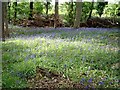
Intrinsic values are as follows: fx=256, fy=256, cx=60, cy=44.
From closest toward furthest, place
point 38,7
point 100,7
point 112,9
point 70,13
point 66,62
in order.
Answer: point 66,62 < point 70,13 < point 112,9 < point 100,7 < point 38,7

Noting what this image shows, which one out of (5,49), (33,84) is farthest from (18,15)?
(33,84)

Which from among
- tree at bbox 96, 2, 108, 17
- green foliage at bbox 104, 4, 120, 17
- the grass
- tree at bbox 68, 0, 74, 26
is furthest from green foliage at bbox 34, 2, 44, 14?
the grass

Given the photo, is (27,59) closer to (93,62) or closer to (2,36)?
(93,62)

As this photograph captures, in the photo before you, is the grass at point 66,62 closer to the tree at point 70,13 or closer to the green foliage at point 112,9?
the tree at point 70,13

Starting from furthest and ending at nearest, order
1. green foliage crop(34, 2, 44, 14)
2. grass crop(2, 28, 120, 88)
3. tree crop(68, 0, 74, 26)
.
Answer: green foliage crop(34, 2, 44, 14) → tree crop(68, 0, 74, 26) → grass crop(2, 28, 120, 88)

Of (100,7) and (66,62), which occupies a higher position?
(100,7)

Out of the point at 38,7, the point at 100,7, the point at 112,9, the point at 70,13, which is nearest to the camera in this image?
the point at 70,13

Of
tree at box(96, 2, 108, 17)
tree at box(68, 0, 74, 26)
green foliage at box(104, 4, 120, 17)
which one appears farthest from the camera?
tree at box(96, 2, 108, 17)

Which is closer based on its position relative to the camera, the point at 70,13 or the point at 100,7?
the point at 70,13

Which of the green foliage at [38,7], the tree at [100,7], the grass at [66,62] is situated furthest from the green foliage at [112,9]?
the grass at [66,62]

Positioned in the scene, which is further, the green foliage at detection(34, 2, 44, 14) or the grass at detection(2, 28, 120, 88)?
the green foliage at detection(34, 2, 44, 14)

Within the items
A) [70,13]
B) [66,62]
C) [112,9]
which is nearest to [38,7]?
[70,13]

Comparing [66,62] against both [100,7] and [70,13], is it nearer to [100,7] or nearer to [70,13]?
[70,13]

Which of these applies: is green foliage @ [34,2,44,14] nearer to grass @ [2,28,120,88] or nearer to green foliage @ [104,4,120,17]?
green foliage @ [104,4,120,17]
